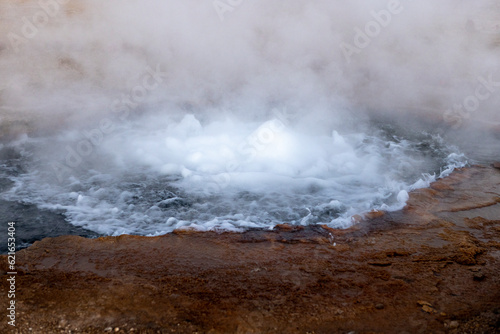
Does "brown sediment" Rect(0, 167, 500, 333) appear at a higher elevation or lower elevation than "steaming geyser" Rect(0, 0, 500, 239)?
lower

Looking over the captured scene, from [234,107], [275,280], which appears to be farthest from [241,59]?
[275,280]

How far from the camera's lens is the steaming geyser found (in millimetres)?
4219

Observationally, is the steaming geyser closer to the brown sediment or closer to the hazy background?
the hazy background

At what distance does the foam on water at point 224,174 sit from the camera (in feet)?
12.6

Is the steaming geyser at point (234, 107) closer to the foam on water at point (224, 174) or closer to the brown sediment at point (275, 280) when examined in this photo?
the foam on water at point (224, 174)

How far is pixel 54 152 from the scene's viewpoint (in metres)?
5.20

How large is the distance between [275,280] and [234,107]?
4.55 meters

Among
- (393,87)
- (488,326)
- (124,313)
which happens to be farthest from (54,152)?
(393,87)

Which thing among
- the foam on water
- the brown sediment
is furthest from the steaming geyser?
the brown sediment

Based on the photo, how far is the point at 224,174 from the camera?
4.71 meters

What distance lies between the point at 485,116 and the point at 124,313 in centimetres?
724

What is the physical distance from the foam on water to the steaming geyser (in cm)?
3

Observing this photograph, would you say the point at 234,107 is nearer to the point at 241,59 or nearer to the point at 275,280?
the point at 241,59

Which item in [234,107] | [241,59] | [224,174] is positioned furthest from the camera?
[241,59]
